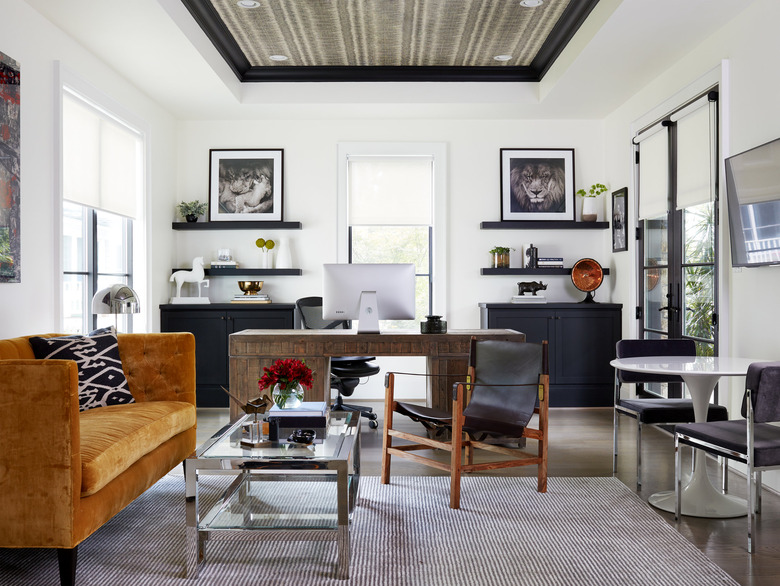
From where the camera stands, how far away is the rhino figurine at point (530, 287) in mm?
6195

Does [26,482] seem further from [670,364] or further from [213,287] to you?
[213,287]

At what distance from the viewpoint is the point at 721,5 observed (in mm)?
3791

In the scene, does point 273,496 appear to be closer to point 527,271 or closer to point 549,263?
point 527,271

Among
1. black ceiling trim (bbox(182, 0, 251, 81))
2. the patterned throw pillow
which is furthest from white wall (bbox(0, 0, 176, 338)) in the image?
black ceiling trim (bbox(182, 0, 251, 81))

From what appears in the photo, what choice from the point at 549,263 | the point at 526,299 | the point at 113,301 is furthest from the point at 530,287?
the point at 113,301

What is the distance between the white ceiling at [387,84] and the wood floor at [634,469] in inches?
111

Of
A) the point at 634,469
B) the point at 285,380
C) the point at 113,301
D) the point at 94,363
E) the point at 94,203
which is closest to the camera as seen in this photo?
the point at 285,380

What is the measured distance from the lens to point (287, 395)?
3113 mm

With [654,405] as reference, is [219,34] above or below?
above

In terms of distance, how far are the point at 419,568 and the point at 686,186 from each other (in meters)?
3.45

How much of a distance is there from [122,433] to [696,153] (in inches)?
159

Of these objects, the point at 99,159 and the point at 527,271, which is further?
the point at 527,271

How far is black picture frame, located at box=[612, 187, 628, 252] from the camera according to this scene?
5852 millimetres

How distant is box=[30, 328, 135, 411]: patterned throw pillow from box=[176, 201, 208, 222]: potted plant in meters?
2.86
